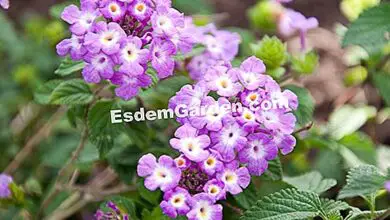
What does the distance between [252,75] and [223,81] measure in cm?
5

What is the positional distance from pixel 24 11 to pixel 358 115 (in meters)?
1.23

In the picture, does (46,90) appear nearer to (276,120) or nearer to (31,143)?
(31,143)

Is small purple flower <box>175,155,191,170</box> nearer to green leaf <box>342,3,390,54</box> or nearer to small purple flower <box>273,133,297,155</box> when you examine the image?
small purple flower <box>273,133,297,155</box>

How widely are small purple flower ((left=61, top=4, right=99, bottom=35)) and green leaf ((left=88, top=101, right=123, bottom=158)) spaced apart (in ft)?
0.65

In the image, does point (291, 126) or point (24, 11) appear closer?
point (291, 126)

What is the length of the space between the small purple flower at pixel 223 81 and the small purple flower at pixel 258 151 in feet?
0.26

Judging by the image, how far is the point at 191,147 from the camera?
3.55 feet

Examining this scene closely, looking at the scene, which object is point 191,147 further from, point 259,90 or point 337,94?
point 337,94

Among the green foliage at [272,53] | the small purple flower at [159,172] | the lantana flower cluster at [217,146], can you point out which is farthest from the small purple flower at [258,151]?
the green foliage at [272,53]

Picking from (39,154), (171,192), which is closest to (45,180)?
(39,154)

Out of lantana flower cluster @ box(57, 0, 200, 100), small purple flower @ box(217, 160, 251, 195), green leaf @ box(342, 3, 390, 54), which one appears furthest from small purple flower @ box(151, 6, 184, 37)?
green leaf @ box(342, 3, 390, 54)

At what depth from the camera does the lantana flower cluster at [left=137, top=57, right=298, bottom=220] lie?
1072mm

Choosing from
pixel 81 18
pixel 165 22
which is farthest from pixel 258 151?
pixel 81 18

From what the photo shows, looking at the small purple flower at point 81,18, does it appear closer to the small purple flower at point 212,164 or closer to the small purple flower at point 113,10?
the small purple flower at point 113,10
